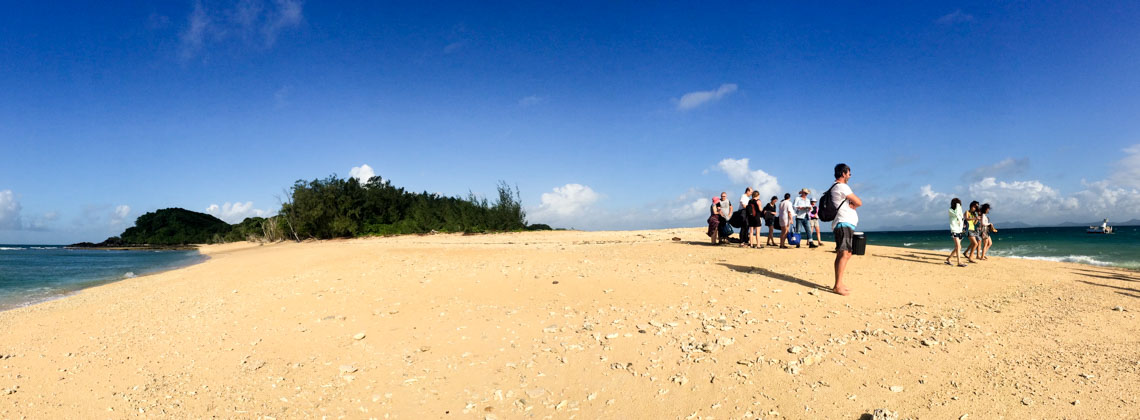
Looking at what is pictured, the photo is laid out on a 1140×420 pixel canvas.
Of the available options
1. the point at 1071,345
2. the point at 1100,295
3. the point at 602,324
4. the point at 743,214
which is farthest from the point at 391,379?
the point at 743,214

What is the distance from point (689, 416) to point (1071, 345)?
167 inches

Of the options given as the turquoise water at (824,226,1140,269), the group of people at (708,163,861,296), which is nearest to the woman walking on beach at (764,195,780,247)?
the group of people at (708,163,861,296)

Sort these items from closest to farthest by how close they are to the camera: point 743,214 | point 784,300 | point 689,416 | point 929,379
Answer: point 689,416 → point 929,379 → point 784,300 → point 743,214

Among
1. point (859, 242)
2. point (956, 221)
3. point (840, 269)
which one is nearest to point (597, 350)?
Result: point (840, 269)

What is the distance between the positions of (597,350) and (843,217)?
5073 mm

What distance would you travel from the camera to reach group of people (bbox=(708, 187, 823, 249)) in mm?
13844

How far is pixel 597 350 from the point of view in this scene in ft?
16.4

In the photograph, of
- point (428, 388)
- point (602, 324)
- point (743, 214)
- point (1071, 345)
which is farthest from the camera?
point (743, 214)

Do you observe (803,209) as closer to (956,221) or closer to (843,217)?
(956,221)

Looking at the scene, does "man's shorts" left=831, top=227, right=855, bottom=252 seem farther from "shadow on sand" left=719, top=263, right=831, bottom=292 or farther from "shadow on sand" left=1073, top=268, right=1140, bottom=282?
"shadow on sand" left=1073, top=268, right=1140, bottom=282

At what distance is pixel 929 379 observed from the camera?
4.08m

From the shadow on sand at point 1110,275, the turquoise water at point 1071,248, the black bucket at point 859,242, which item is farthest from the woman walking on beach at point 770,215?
the turquoise water at point 1071,248

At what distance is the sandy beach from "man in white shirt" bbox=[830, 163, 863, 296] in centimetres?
57

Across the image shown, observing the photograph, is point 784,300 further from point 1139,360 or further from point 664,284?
point 1139,360
